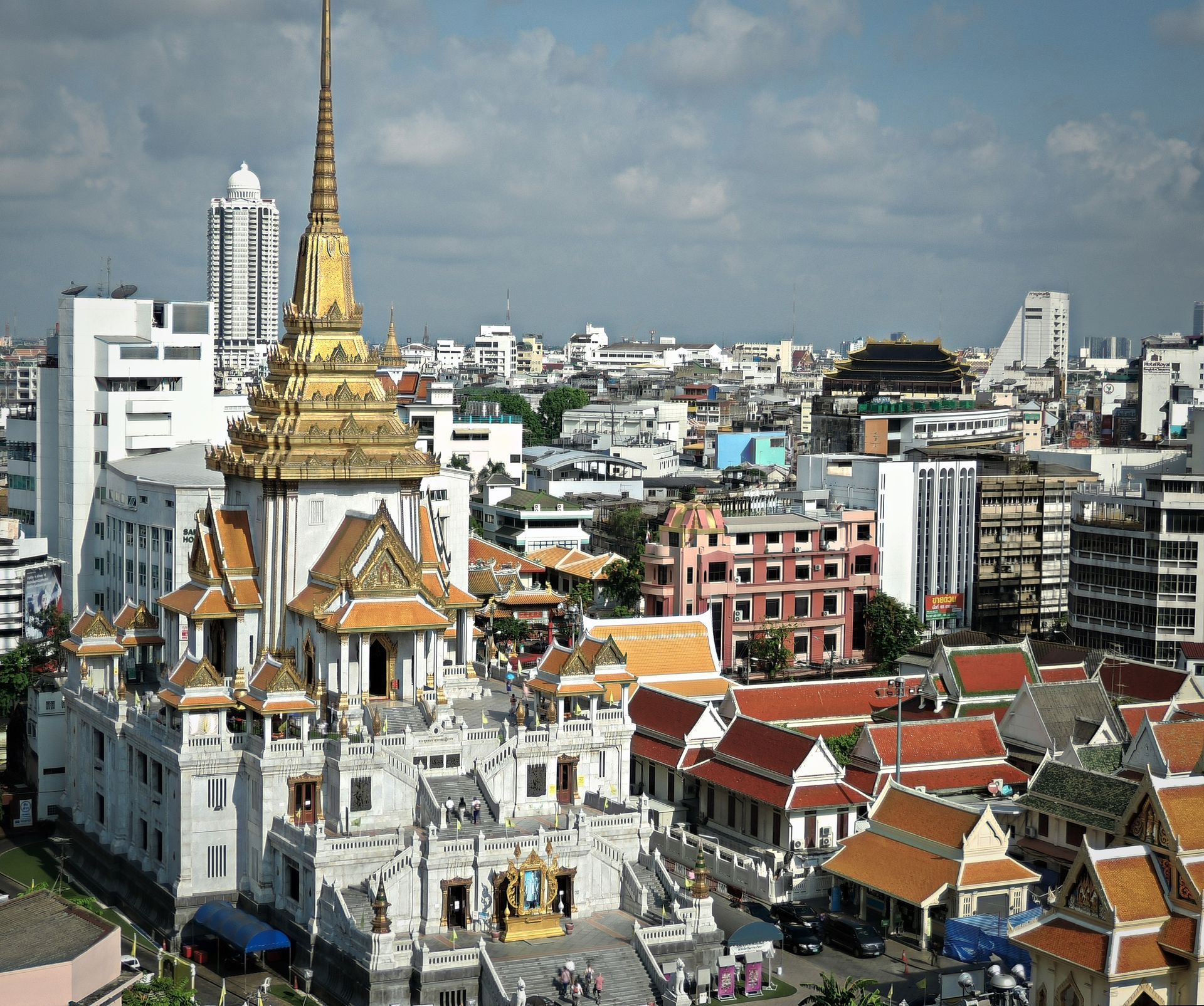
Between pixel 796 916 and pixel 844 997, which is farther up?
pixel 844 997

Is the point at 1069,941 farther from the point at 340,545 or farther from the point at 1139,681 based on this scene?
the point at 1139,681

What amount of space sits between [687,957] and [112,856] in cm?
2172

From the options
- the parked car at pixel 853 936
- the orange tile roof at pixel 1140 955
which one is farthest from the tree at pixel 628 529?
the orange tile roof at pixel 1140 955

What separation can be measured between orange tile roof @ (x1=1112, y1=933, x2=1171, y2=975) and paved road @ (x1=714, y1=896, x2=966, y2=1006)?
10180mm

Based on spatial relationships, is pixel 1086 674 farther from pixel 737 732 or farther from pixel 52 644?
pixel 52 644

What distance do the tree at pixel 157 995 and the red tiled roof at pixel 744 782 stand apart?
22838 millimetres

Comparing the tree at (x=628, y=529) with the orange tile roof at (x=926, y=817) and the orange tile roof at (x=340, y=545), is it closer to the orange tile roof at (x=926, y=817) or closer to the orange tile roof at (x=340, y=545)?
the orange tile roof at (x=340, y=545)

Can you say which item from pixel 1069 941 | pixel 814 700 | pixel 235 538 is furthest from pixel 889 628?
pixel 1069 941

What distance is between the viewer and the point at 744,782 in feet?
206

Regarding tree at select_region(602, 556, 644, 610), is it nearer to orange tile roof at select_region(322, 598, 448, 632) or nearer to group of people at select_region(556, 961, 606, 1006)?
orange tile roof at select_region(322, 598, 448, 632)

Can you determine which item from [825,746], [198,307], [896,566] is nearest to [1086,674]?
[825,746]

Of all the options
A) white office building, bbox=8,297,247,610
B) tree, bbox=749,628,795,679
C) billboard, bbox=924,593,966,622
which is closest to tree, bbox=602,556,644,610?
tree, bbox=749,628,795,679

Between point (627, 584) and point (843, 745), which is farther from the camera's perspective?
point (627, 584)

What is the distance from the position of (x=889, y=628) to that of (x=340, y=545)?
4369 centimetres
